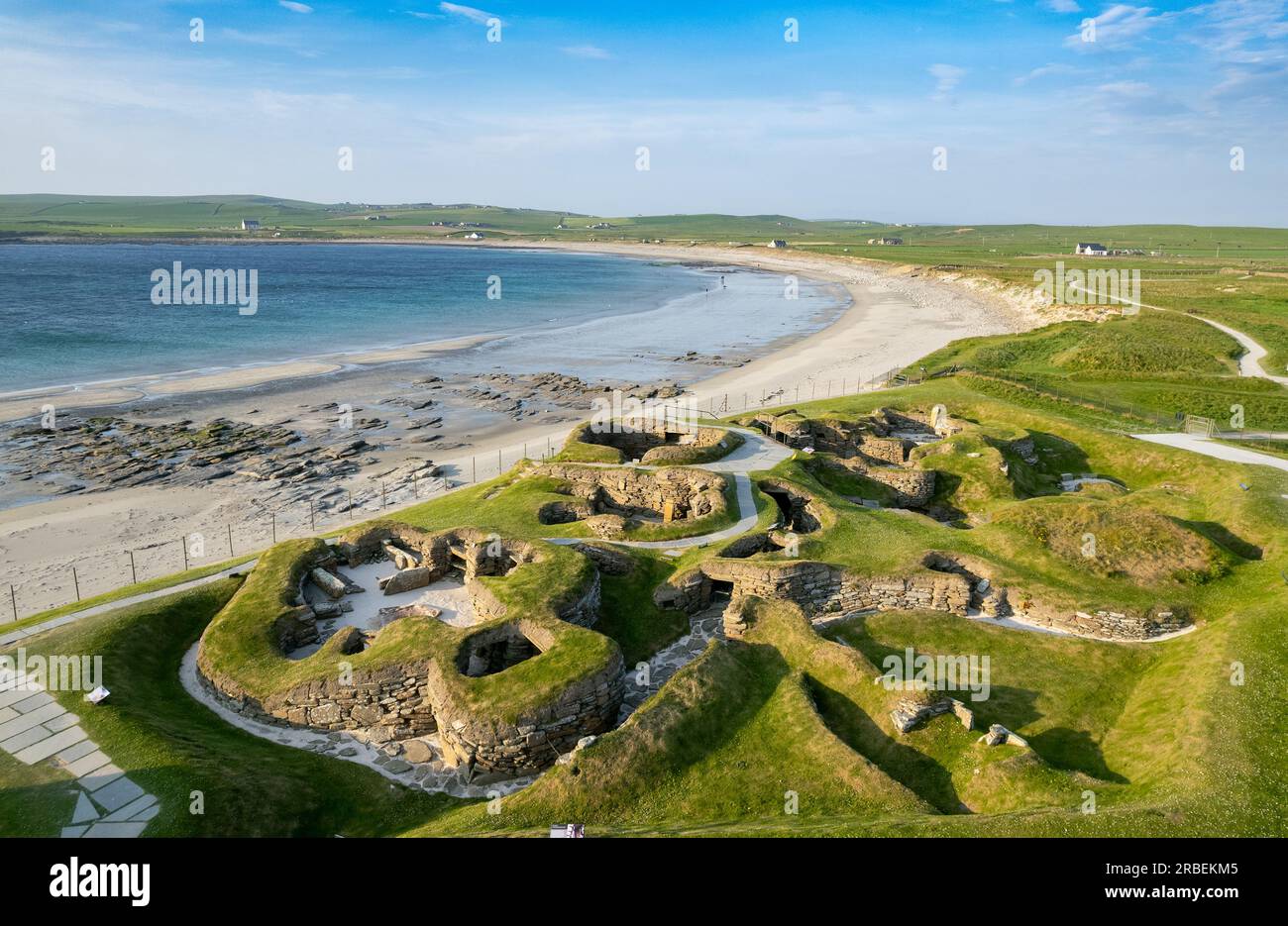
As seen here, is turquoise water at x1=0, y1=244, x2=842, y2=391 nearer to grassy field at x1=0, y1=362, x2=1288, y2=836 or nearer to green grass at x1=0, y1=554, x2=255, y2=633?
green grass at x1=0, y1=554, x2=255, y2=633

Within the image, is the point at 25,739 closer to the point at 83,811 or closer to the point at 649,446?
the point at 83,811

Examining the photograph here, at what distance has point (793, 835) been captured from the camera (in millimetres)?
15133

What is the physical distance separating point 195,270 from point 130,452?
156287 millimetres

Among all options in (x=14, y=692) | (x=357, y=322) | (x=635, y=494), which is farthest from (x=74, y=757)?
(x=357, y=322)

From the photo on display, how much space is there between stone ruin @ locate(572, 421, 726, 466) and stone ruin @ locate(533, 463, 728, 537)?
4836mm

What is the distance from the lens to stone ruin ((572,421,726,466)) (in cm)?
4317

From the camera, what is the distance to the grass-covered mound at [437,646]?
2112 cm

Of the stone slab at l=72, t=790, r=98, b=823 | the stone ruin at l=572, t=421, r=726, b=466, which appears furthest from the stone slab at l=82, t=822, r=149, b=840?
the stone ruin at l=572, t=421, r=726, b=466

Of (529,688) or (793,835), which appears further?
(529,688)

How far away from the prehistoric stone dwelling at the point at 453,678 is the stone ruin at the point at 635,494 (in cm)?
675

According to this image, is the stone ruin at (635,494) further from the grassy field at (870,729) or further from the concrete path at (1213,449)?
the concrete path at (1213,449)

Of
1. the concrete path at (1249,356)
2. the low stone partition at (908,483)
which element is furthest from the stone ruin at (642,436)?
the concrete path at (1249,356)
